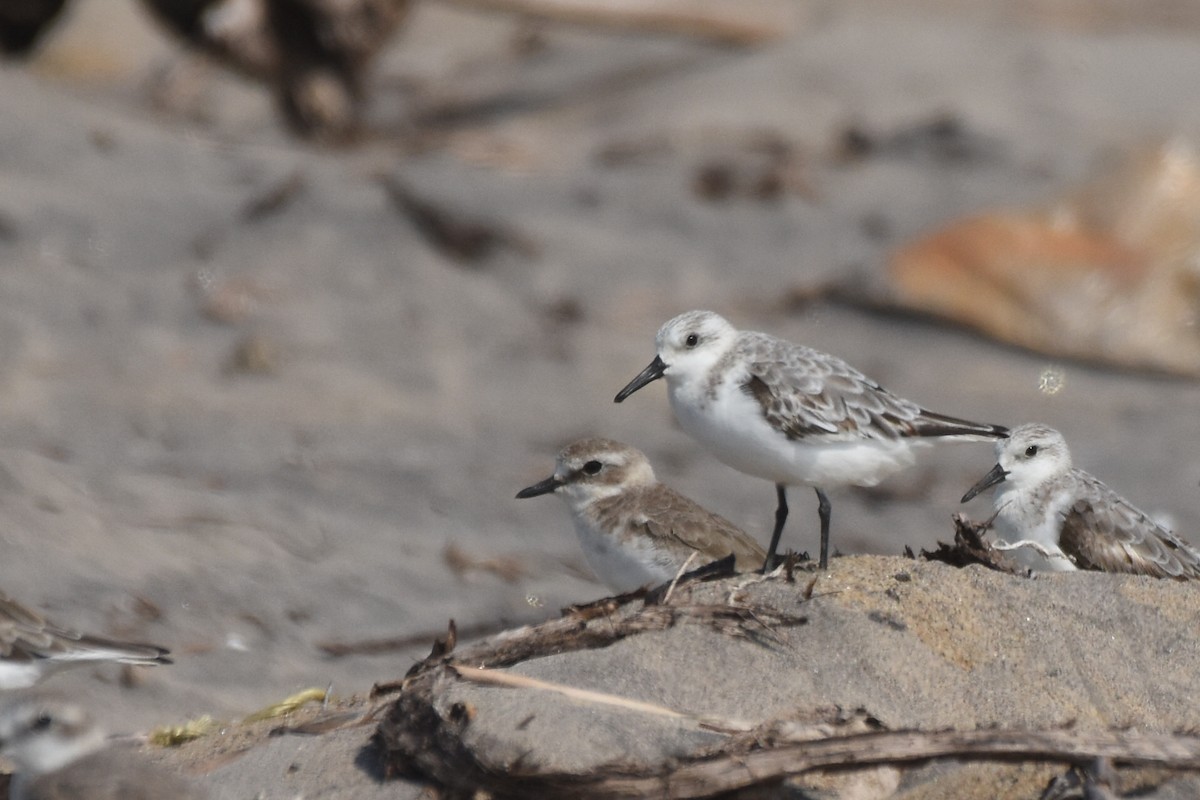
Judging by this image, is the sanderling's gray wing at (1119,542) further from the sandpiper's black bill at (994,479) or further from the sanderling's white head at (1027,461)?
the sandpiper's black bill at (994,479)

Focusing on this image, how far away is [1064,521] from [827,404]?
1.00m

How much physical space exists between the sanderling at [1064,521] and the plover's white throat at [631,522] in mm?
883

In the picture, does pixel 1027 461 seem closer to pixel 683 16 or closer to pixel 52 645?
pixel 52 645

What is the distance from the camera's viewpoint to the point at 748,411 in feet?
16.9

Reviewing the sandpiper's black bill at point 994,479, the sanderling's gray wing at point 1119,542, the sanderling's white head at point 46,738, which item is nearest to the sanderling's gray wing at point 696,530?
the sandpiper's black bill at point 994,479

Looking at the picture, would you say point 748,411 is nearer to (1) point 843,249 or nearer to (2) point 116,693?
(2) point 116,693

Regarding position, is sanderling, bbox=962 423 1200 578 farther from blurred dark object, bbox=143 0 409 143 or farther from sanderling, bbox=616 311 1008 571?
blurred dark object, bbox=143 0 409 143

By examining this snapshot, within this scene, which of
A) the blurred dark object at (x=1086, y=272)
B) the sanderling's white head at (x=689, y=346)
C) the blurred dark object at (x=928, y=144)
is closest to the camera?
the sanderling's white head at (x=689, y=346)

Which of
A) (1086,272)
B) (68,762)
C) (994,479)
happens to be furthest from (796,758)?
(1086,272)

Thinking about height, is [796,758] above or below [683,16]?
above

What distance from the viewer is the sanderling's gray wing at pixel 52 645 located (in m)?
5.30

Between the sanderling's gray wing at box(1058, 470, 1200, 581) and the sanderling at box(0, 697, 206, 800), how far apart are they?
2.96 m

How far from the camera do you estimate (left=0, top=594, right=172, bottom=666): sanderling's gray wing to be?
5.30m

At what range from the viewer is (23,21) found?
559 inches
